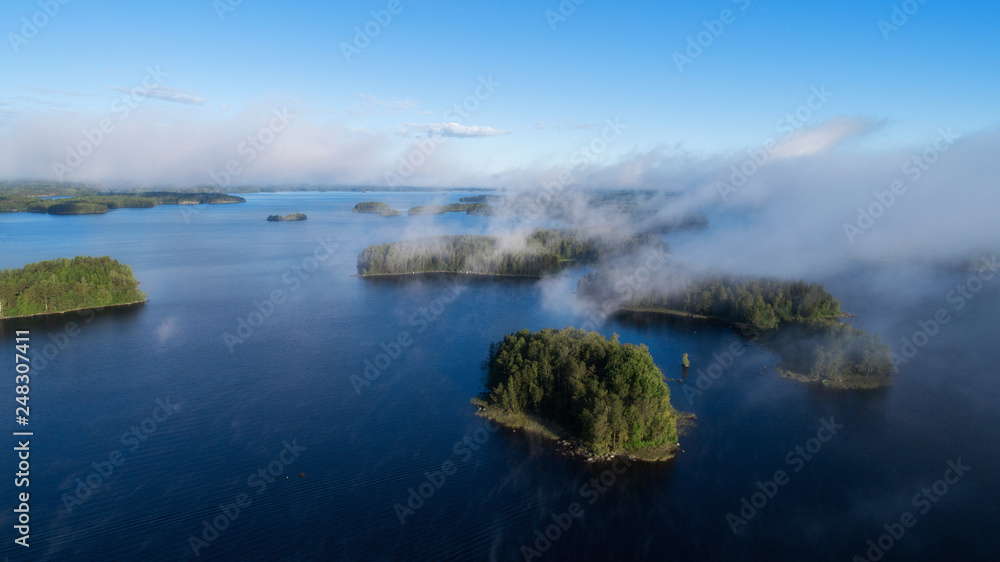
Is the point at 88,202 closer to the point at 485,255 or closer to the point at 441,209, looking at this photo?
the point at 441,209

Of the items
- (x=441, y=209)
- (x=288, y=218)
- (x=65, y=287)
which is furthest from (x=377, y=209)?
(x=65, y=287)

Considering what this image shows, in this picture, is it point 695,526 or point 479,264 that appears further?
point 479,264

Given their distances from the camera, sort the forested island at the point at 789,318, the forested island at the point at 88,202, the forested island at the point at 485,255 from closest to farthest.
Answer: the forested island at the point at 789,318 < the forested island at the point at 485,255 < the forested island at the point at 88,202

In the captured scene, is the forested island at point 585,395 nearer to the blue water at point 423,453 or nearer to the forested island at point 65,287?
the blue water at point 423,453

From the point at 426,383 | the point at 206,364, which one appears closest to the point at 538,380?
the point at 426,383

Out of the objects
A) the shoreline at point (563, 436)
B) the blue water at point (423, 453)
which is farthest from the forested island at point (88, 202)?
the shoreline at point (563, 436)

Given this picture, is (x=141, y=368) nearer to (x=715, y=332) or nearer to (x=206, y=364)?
(x=206, y=364)
